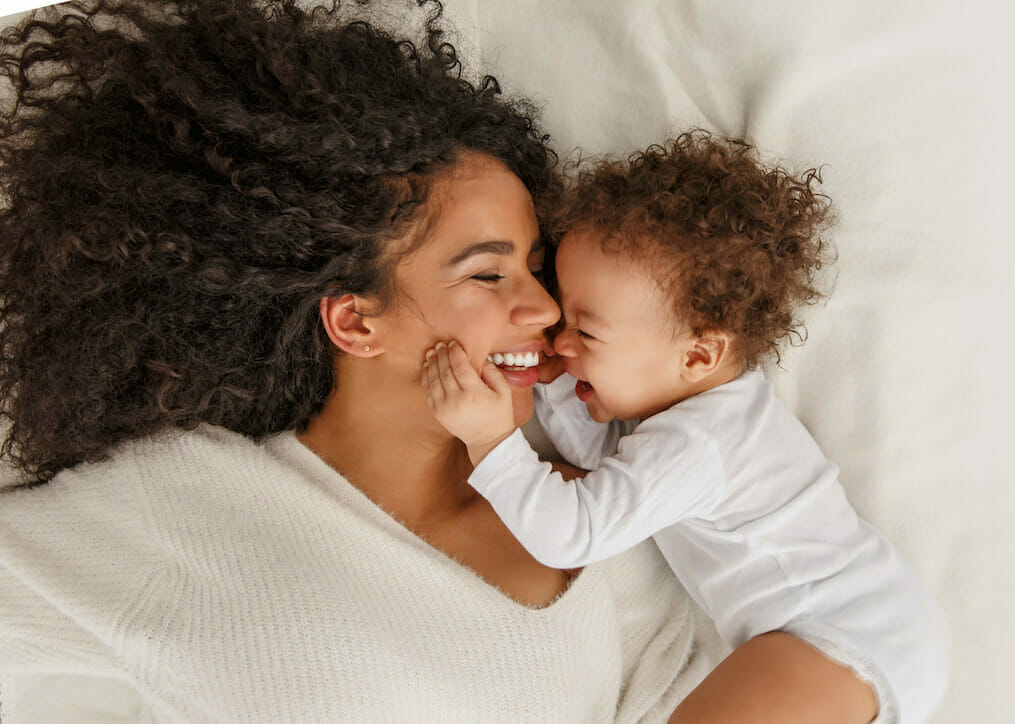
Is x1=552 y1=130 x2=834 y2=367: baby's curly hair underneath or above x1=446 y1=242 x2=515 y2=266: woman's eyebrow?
above

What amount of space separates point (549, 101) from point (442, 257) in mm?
728

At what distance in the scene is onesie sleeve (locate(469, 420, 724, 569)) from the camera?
1797 millimetres

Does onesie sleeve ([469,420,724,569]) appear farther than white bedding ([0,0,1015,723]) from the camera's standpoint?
No

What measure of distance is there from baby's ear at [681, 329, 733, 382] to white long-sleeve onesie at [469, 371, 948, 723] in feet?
0.23

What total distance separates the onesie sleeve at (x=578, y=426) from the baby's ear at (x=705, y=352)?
329mm

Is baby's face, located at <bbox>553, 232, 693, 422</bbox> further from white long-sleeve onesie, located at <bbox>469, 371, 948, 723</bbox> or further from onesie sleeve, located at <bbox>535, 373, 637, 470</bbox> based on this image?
onesie sleeve, located at <bbox>535, 373, 637, 470</bbox>

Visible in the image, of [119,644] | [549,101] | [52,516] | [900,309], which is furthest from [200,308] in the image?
[900,309]

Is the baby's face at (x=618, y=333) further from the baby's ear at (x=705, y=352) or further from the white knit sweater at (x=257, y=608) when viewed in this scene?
the white knit sweater at (x=257, y=608)

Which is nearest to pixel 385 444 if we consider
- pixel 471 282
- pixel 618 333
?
pixel 471 282

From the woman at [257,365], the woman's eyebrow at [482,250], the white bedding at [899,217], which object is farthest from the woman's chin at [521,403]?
the white bedding at [899,217]

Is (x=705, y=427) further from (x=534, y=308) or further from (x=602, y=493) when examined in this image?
(x=534, y=308)

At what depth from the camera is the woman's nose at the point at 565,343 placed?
76.9 inches

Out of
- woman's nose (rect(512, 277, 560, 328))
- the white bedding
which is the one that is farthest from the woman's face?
the white bedding

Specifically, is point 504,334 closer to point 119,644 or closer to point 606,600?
point 606,600
